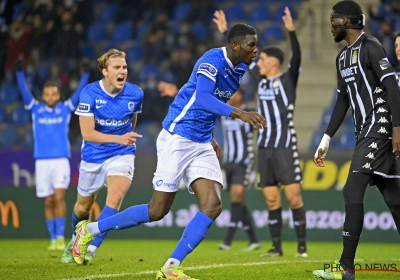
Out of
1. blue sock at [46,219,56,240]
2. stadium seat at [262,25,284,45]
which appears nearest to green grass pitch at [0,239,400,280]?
blue sock at [46,219,56,240]

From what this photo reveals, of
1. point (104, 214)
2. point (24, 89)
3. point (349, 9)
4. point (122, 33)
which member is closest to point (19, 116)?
point (122, 33)

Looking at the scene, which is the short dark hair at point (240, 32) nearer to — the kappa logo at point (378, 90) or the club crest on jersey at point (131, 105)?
the kappa logo at point (378, 90)

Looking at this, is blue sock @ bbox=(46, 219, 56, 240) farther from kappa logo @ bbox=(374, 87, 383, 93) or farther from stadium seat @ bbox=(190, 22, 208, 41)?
stadium seat @ bbox=(190, 22, 208, 41)

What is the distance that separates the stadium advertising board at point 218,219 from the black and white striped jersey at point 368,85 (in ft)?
22.2

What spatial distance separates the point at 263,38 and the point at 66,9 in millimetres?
4831

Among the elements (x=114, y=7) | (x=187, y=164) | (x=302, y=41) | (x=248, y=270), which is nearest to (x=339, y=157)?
(x=302, y=41)

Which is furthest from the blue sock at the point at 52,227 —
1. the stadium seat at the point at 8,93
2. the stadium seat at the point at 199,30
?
the stadium seat at the point at 199,30

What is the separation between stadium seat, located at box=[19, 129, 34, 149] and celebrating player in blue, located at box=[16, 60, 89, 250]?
337 centimetres

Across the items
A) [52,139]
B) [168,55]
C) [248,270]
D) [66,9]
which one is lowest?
[248,270]

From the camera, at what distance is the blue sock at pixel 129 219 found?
6848 millimetres

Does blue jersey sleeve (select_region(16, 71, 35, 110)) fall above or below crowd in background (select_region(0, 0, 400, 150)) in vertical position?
below

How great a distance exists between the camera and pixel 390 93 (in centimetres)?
638

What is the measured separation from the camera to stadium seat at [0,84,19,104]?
1778 cm

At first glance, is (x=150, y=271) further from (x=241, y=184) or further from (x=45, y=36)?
(x=45, y=36)
